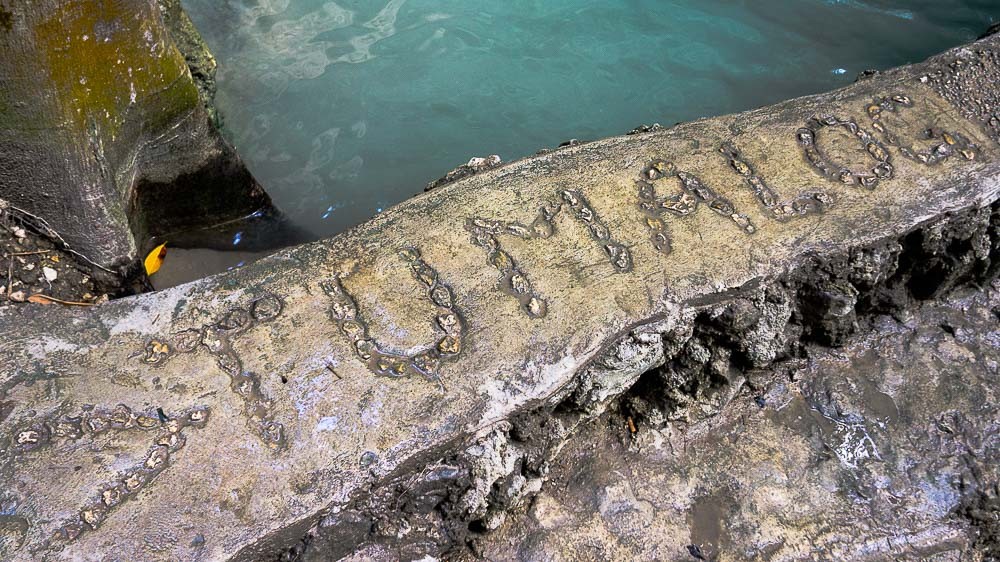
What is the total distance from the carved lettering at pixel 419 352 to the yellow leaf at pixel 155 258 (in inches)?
48.2

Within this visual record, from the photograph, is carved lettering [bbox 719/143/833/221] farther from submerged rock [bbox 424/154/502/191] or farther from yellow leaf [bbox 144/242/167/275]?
yellow leaf [bbox 144/242/167/275]

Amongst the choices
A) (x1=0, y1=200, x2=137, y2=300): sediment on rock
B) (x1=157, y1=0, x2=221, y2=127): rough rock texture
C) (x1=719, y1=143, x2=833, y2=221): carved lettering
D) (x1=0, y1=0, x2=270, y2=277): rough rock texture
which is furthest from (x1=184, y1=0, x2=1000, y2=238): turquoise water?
(x1=719, y1=143, x2=833, y2=221): carved lettering

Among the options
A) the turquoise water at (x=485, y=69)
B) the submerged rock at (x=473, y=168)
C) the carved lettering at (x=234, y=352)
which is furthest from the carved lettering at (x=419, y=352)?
the turquoise water at (x=485, y=69)

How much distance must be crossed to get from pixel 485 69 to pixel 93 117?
2.07m

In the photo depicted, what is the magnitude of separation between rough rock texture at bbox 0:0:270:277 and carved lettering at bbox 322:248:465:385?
101 cm

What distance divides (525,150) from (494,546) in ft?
7.28

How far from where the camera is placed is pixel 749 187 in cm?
222

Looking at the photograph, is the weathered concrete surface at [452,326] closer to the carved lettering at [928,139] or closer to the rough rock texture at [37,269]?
the carved lettering at [928,139]

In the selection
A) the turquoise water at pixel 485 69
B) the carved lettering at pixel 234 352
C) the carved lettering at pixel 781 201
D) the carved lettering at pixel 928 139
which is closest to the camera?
the carved lettering at pixel 234 352

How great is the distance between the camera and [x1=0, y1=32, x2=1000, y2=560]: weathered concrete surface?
5.24ft

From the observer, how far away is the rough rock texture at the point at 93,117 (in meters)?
2.25

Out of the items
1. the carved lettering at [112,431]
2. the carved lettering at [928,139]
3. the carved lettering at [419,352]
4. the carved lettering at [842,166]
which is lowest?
the carved lettering at [112,431]

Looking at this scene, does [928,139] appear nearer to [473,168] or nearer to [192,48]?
[473,168]

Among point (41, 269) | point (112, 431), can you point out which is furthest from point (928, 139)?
point (41, 269)
